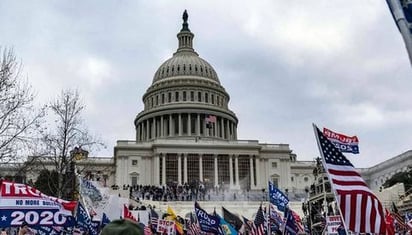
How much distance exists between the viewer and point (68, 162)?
31172 millimetres

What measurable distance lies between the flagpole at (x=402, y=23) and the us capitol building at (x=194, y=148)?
208ft

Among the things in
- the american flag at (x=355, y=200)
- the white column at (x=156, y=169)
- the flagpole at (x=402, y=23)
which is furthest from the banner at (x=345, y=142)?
the white column at (x=156, y=169)

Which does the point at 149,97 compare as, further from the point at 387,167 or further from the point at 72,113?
the point at 72,113

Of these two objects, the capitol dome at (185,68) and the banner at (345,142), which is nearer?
the banner at (345,142)

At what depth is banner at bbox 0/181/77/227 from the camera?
1252 centimetres

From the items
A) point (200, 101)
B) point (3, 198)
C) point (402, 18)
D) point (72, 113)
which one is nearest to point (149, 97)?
point (200, 101)

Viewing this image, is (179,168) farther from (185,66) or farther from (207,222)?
(207,222)

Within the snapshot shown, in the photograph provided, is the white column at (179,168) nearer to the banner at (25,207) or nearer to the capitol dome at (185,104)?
the capitol dome at (185,104)

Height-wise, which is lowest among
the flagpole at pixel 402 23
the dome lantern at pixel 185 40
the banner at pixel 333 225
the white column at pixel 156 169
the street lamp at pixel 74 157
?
the banner at pixel 333 225

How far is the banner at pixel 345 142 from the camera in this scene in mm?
13805

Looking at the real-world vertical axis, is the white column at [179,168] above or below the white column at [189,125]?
below

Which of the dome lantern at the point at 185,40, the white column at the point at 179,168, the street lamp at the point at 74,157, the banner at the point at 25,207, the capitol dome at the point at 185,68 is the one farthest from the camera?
the dome lantern at the point at 185,40

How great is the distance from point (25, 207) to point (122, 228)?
10.6m

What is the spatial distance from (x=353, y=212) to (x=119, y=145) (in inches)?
3094
